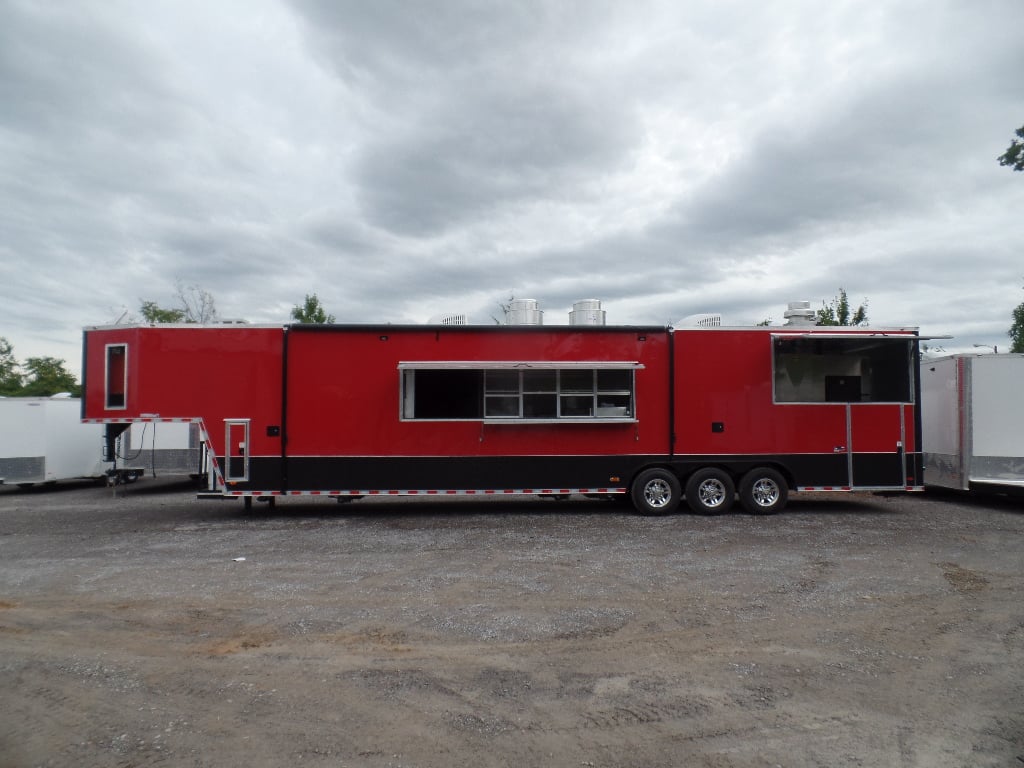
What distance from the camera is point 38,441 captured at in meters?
16.2

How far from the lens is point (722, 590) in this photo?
6406 mm

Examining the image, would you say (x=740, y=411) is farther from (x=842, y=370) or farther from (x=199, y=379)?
(x=199, y=379)

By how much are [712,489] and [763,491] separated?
0.88m

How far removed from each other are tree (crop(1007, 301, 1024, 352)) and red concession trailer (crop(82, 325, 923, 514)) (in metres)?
27.4

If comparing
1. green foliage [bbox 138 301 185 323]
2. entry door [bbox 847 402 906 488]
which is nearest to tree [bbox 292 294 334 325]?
green foliage [bbox 138 301 185 323]

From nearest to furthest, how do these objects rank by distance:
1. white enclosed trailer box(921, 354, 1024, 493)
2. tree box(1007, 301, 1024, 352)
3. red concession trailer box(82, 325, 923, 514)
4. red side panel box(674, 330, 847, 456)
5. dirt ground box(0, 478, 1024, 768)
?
dirt ground box(0, 478, 1024, 768), red concession trailer box(82, 325, 923, 514), red side panel box(674, 330, 847, 456), white enclosed trailer box(921, 354, 1024, 493), tree box(1007, 301, 1024, 352)

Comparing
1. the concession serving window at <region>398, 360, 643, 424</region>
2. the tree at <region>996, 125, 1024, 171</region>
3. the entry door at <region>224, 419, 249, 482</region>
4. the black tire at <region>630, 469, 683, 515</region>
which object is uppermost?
the tree at <region>996, 125, 1024, 171</region>

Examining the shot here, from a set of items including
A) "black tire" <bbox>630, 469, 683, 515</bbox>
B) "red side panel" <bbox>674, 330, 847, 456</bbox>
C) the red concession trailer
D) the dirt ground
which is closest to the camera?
the dirt ground

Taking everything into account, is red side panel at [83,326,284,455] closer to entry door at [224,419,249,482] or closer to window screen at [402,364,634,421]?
entry door at [224,419,249,482]

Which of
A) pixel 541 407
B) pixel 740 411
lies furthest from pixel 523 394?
pixel 740 411

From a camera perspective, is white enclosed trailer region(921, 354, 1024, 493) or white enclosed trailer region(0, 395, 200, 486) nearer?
white enclosed trailer region(921, 354, 1024, 493)

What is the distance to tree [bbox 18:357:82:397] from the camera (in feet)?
138

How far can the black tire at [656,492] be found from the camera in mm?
10805

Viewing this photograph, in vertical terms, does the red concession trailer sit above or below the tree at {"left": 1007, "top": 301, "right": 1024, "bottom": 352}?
below
